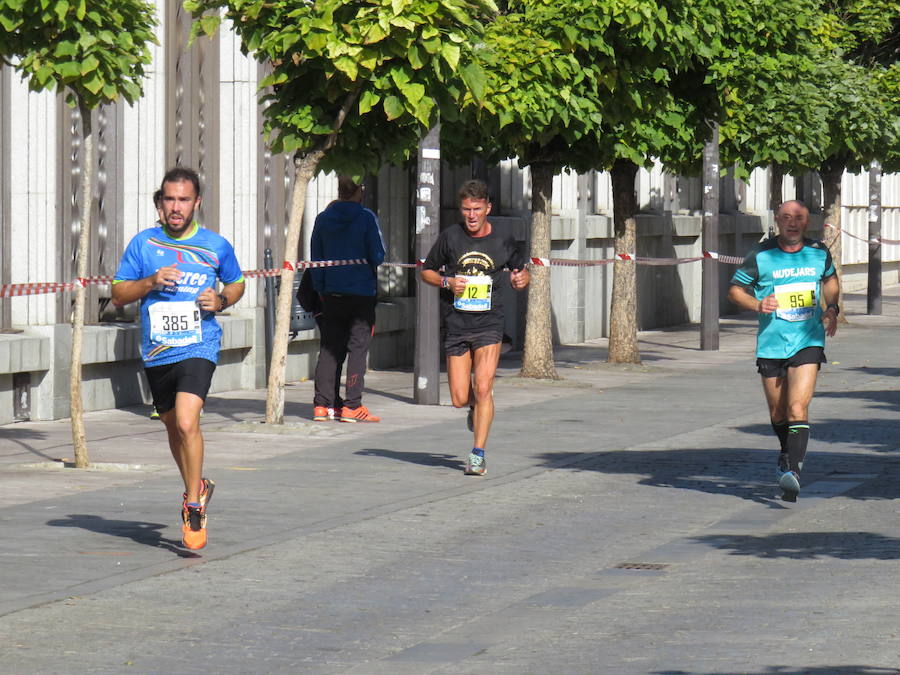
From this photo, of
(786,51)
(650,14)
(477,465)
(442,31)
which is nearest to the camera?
(477,465)

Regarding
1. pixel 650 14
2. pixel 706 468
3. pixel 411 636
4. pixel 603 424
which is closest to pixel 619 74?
pixel 650 14

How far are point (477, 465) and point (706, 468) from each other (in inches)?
61.6

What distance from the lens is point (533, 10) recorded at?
17375 millimetres

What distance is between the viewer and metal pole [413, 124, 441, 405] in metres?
16.3

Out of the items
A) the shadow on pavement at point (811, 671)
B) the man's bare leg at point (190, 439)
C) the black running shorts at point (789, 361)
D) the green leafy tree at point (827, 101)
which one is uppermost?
the green leafy tree at point (827, 101)

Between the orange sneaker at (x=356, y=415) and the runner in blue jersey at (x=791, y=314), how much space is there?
15.9 feet

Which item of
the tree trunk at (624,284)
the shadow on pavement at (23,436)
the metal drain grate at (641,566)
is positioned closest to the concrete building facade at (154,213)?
the shadow on pavement at (23,436)

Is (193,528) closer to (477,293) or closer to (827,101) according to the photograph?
(477,293)

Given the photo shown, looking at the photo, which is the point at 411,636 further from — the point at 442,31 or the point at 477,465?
the point at 442,31

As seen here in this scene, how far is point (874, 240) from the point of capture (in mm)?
30812

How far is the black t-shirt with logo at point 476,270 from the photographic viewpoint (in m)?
12.0

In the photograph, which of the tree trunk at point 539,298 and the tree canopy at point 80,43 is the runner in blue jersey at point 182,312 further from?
the tree trunk at point 539,298

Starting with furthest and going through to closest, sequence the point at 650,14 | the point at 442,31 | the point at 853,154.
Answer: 1. the point at 853,154
2. the point at 650,14
3. the point at 442,31

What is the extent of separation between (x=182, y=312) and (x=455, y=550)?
1.67 m
